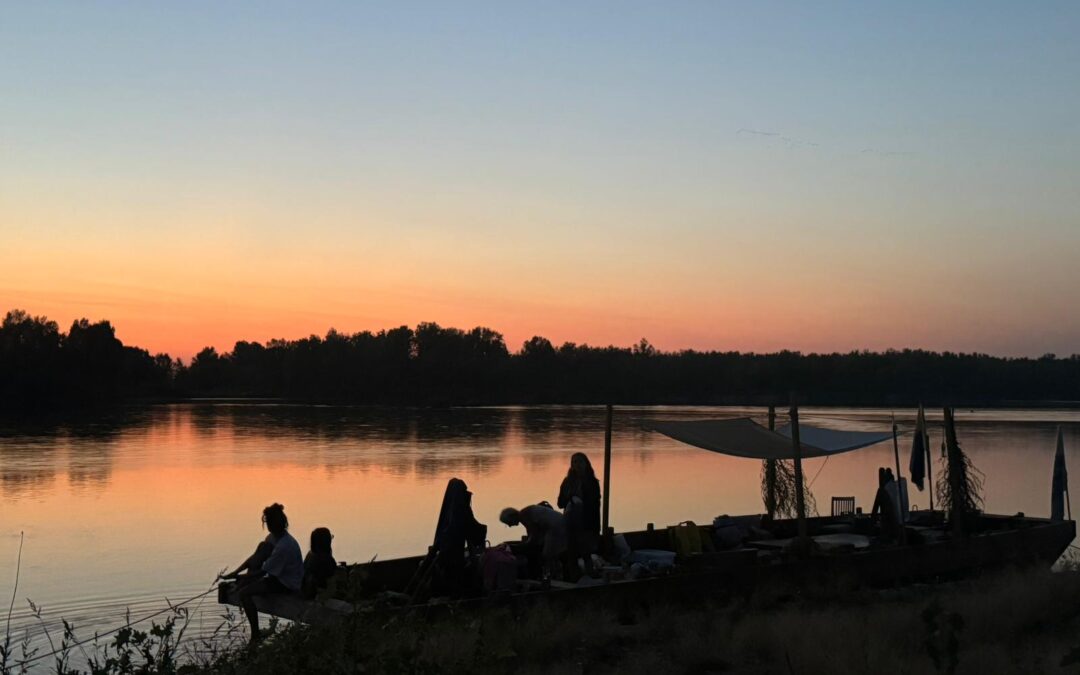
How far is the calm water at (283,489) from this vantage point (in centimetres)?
1717

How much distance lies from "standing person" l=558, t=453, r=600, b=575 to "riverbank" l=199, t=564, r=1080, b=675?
85cm

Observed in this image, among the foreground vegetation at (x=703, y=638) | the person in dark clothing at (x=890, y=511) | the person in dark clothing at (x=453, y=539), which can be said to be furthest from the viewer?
the person in dark clothing at (x=890, y=511)

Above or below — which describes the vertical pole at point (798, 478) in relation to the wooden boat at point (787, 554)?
above

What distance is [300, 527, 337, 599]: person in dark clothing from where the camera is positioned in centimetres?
1017

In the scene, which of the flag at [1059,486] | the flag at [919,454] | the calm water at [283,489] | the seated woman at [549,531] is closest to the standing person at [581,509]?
the seated woman at [549,531]

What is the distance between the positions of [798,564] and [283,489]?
19.2 metres

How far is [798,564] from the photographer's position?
13.4 metres

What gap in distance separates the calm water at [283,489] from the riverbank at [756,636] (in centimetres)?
495

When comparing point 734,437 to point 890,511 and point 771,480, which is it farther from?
point 771,480

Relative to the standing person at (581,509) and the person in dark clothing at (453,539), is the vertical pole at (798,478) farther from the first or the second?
the person in dark clothing at (453,539)

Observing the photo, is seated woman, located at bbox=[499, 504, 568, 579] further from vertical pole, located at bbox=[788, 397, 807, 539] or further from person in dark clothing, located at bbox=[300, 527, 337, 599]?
vertical pole, located at bbox=[788, 397, 807, 539]

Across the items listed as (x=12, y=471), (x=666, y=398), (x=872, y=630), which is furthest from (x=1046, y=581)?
(x=666, y=398)

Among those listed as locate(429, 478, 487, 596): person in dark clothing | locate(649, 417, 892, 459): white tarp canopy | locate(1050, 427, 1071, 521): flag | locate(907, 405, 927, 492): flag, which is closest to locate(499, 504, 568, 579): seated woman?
locate(429, 478, 487, 596): person in dark clothing

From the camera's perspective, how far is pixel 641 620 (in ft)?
37.6
